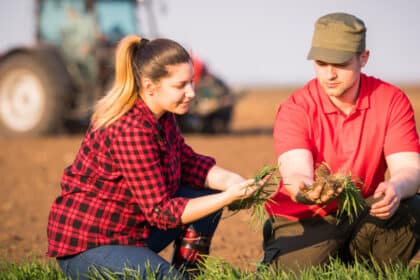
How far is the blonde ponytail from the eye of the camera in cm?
325

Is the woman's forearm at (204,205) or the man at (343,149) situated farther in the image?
the man at (343,149)

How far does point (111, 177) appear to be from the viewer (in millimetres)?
3244

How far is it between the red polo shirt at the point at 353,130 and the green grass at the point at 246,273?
0.36 metres

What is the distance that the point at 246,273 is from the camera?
10.9 feet

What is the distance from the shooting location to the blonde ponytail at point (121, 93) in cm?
325

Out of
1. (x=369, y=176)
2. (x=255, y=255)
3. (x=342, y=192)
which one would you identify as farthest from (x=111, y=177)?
(x=255, y=255)

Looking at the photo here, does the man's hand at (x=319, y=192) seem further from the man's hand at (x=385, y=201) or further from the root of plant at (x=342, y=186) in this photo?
the man's hand at (x=385, y=201)

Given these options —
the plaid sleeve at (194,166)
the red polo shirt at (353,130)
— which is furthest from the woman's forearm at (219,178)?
the red polo shirt at (353,130)

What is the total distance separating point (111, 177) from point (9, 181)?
5516 mm

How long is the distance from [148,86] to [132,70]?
109mm

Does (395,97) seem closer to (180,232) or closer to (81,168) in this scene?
(180,232)

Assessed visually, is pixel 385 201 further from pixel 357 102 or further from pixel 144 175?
pixel 144 175

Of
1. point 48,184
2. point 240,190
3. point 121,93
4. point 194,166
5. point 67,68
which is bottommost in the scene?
point 48,184

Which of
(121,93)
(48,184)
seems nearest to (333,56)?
(121,93)
